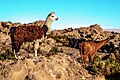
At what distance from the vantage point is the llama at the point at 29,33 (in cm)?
2298

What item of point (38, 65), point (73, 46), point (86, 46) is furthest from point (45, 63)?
point (73, 46)

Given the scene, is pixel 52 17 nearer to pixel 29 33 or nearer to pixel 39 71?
pixel 29 33

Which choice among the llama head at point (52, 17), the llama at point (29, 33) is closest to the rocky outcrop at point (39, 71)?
the llama at point (29, 33)

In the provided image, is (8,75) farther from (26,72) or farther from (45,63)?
(45,63)

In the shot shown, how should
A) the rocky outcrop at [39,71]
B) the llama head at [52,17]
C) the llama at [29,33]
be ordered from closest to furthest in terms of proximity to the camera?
the rocky outcrop at [39,71]
the llama at [29,33]
the llama head at [52,17]

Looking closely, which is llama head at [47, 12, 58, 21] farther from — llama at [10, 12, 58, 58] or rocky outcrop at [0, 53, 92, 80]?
rocky outcrop at [0, 53, 92, 80]

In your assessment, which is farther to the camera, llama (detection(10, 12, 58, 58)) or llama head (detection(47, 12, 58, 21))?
llama head (detection(47, 12, 58, 21))

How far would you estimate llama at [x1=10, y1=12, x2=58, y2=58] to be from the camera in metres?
23.0

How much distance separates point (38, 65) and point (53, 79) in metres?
1.27

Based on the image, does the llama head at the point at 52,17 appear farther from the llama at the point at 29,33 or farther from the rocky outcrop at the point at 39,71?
the rocky outcrop at the point at 39,71

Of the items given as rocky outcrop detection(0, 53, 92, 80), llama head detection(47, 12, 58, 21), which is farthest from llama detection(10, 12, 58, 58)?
rocky outcrop detection(0, 53, 92, 80)

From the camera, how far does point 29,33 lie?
24.0 m

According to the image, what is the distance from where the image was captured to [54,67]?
15.2 meters

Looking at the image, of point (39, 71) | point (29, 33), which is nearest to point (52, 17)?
point (29, 33)
